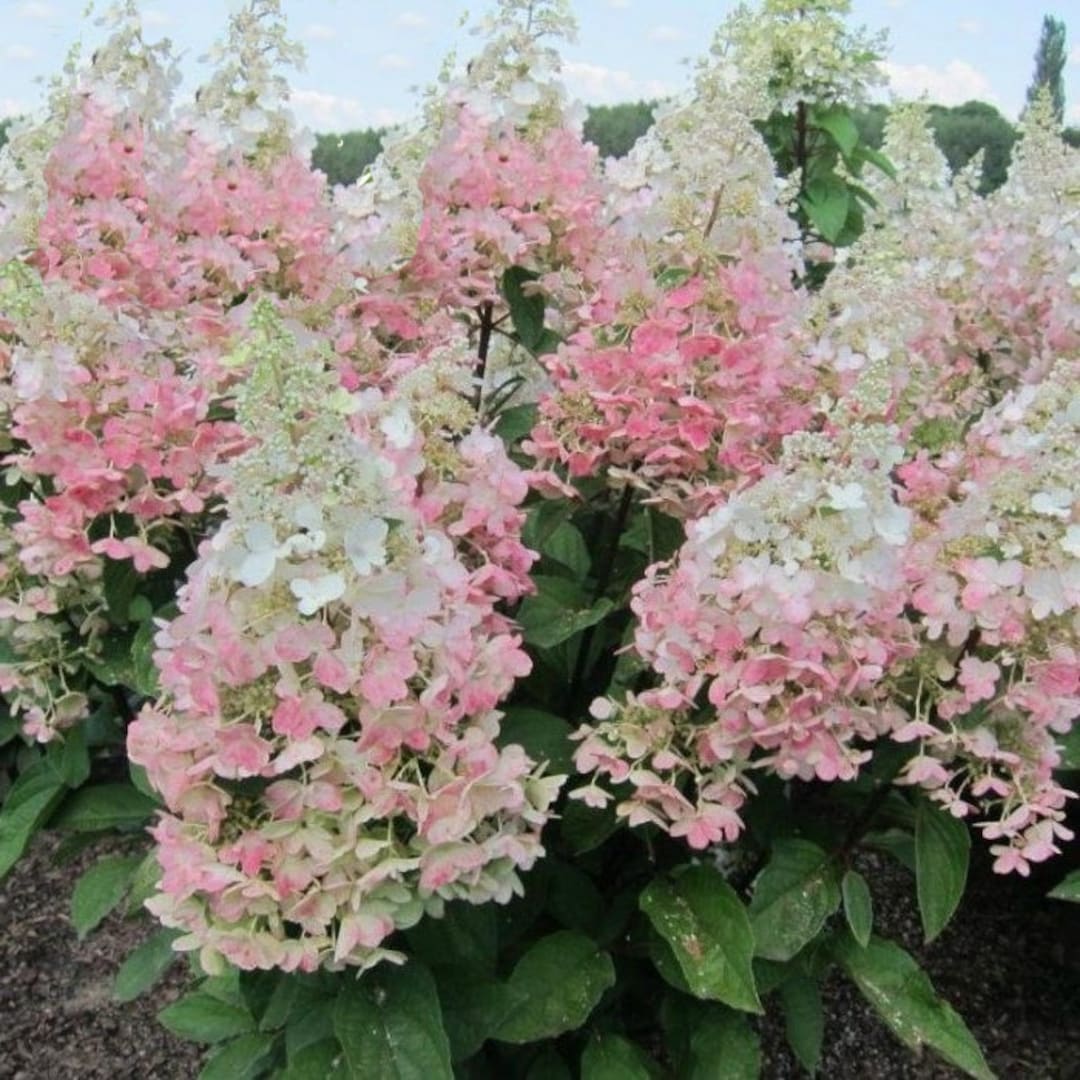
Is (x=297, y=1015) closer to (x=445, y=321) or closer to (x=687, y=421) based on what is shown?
(x=687, y=421)

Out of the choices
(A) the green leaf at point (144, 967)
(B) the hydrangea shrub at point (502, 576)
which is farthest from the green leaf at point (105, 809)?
(A) the green leaf at point (144, 967)

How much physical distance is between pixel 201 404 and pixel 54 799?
73cm

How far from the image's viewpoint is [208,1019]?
1.95 m

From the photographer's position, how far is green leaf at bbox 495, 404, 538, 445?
7.23ft

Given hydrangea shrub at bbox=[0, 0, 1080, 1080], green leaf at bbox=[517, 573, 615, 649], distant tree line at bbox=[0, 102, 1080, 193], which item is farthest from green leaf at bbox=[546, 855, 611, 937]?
distant tree line at bbox=[0, 102, 1080, 193]

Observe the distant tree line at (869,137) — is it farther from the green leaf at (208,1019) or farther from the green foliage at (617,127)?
the green leaf at (208,1019)

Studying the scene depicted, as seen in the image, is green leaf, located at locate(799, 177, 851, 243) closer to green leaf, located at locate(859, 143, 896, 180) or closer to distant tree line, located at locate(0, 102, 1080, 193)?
green leaf, located at locate(859, 143, 896, 180)

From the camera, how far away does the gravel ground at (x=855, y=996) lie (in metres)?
2.61

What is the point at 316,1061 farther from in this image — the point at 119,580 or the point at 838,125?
the point at 838,125

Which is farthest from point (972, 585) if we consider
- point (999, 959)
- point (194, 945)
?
point (999, 959)

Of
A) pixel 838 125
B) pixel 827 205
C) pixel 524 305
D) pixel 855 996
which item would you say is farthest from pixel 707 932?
pixel 838 125

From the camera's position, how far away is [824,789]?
187 cm

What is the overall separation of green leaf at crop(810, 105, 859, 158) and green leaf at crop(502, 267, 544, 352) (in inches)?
65.2

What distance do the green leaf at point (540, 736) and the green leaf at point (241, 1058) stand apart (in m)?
0.53
